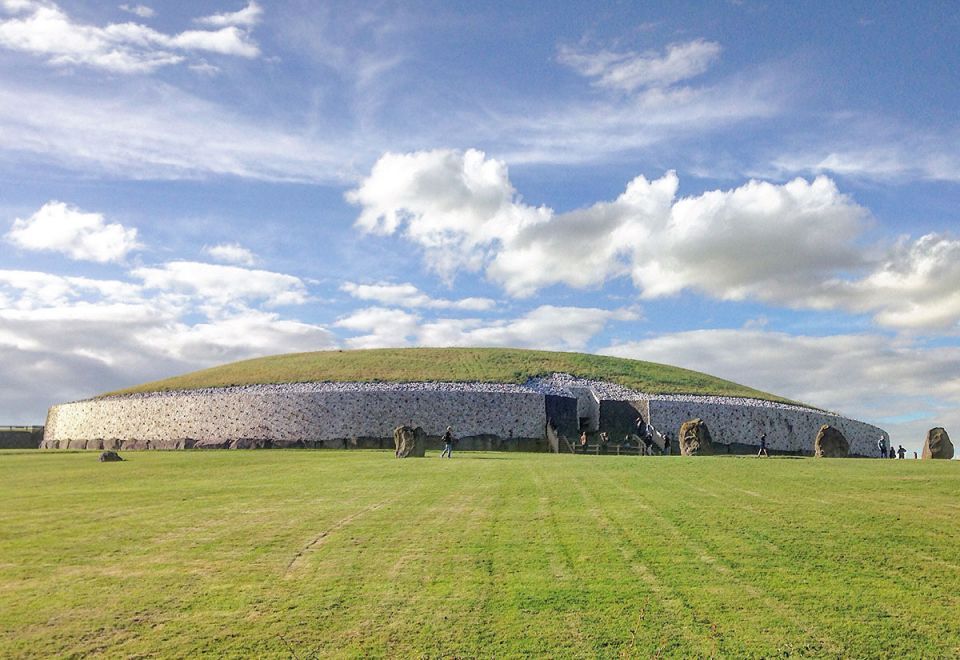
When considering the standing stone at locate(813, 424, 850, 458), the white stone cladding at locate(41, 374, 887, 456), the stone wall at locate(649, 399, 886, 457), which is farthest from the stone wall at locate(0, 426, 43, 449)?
the standing stone at locate(813, 424, 850, 458)

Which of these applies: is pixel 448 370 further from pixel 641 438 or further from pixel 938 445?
pixel 938 445

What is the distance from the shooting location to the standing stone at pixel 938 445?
122 ft

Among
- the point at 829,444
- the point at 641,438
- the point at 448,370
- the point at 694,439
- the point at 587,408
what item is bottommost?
the point at 829,444

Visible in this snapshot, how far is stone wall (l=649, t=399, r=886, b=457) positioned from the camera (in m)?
55.0

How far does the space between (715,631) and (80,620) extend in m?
7.19

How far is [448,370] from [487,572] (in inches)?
2103

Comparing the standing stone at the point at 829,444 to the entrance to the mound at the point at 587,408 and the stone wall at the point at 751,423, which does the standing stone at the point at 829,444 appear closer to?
the stone wall at the point at 751,423

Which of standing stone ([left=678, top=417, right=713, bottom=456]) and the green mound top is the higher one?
the green mound top

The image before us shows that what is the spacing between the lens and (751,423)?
5703 cm

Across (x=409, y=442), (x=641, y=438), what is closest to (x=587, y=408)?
(x=641, y=438)

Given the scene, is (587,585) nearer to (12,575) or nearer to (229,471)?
(12,575)

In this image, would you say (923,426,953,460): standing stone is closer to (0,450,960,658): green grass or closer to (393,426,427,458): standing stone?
(0,450,960,658): green grass

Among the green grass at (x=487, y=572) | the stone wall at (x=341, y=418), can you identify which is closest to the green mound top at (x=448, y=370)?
the stone wall at (x=341, y=418)

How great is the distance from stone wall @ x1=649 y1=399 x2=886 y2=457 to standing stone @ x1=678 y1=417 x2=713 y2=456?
47.1 ft
